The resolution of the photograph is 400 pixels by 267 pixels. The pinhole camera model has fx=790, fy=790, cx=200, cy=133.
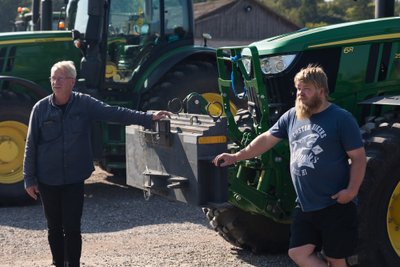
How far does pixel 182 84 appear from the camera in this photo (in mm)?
9781

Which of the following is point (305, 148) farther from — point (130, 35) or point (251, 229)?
point (130, 35)

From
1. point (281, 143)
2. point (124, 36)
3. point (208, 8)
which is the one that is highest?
point (208, 8)

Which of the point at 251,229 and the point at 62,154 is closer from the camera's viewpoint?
the point at 62,154

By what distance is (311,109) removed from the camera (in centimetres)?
468

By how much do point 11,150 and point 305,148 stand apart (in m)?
5.47

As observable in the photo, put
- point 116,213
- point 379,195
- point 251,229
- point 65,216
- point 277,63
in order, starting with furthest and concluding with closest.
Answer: point 116,213 < point 251,229 < point 277,63 < point 65,216 < point 379,195

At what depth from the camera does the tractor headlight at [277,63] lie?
19.9 ft

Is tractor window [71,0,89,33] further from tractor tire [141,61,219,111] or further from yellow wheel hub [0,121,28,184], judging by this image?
yellow wheel hub [0,121,28,184]

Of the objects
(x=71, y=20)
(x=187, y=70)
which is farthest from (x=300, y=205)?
(x=71, y=20)

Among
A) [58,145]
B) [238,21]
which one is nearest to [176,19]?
[58,145]

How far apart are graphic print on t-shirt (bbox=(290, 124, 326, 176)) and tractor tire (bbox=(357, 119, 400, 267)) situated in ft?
2.96

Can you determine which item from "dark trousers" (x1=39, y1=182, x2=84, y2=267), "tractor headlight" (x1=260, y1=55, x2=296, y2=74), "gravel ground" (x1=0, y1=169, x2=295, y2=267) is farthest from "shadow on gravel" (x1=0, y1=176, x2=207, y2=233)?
"tractor headlight" (x1=260, y1=55, x2=296, y2=74)

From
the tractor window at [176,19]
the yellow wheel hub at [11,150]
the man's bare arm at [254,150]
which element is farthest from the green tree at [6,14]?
the man's bare arm at [254,150]

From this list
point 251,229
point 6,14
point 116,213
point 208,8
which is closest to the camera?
point 251,229
